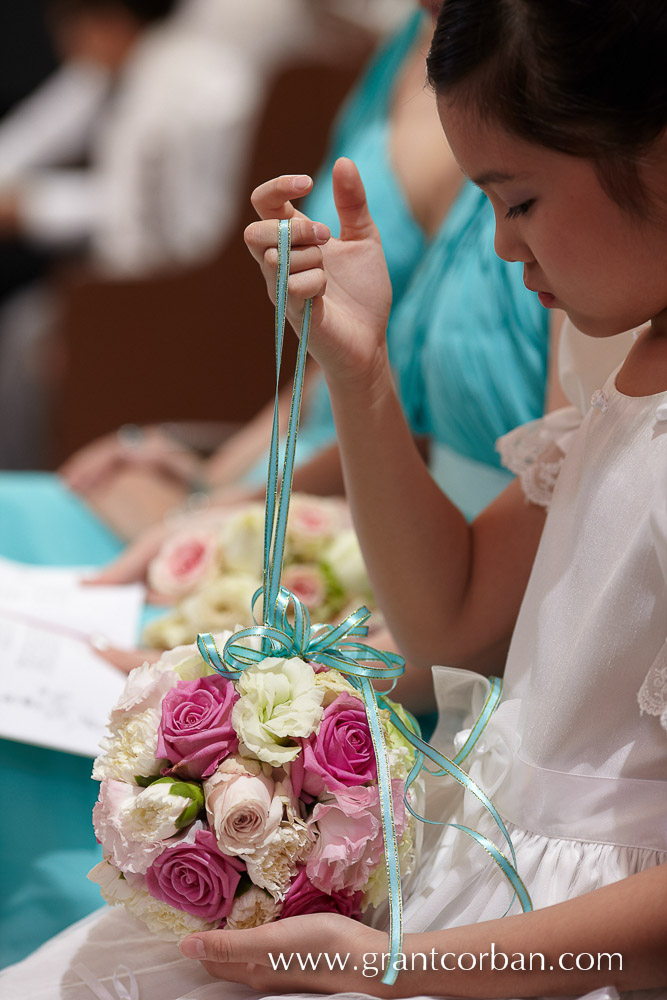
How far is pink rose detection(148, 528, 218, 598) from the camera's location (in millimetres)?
1250

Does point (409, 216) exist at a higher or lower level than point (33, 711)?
higher

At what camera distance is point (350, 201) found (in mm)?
801

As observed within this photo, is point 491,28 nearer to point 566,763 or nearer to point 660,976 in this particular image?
point 566,763

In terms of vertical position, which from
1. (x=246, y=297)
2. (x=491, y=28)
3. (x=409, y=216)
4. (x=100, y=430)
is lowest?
(x=100, y=430)

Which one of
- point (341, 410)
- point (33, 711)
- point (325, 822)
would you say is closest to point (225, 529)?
point (33, 711)

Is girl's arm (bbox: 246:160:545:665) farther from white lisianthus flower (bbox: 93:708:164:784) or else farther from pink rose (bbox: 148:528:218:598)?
pink rose (bbox: 148:528:218:598)

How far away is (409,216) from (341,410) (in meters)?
0.81

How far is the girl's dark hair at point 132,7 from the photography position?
12.0 feet

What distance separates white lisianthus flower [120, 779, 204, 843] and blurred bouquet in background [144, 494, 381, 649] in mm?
439

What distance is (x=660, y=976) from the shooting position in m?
0.65

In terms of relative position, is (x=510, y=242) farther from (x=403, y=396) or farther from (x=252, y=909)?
(x=403, y=396)

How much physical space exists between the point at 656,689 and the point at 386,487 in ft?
0.89

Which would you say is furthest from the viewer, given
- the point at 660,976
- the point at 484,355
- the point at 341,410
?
the point at 484,355

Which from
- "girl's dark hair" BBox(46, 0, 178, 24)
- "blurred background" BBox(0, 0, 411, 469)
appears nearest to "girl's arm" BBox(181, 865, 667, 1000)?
"blurred background" BBox(0, 0, 411, 469)
